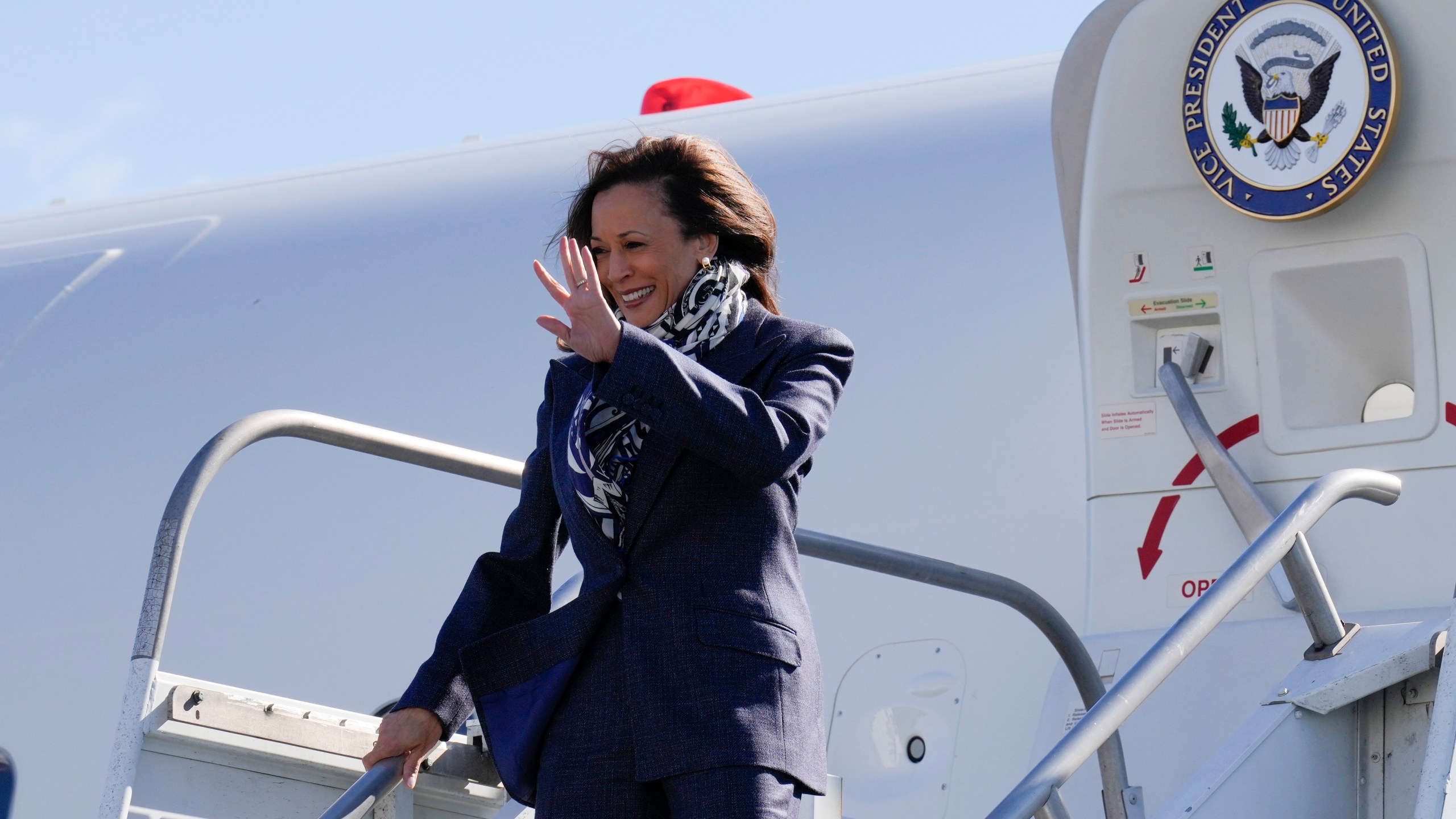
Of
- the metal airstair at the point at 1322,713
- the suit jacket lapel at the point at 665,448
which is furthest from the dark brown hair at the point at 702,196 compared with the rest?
the metal airstair at the point at 1322,713

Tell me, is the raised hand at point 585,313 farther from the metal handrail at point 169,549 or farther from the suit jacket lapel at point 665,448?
the metal handrail at point 169,549

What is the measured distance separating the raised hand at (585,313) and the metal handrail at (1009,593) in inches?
47.9

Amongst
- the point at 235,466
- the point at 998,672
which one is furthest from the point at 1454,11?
the point at 235,466

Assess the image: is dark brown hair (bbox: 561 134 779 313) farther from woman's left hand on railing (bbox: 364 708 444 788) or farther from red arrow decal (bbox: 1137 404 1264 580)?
red arrow decal (bbox: 1137 404 1264 580)

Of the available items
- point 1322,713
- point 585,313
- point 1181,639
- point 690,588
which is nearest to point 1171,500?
point 1322,713

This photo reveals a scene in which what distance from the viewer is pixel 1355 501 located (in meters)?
3.33

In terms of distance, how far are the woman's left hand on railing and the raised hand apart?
55 cm

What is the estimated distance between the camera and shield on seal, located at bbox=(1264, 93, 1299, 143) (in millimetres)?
3359

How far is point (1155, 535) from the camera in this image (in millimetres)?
3506

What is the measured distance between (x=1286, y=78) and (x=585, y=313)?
2259 mm

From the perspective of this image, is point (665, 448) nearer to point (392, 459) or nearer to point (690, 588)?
point (690, 588)

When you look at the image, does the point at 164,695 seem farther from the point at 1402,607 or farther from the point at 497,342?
the point at 497,342

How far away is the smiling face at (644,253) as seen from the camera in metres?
1.83

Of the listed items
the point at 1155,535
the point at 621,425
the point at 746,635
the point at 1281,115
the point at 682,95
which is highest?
the point at 682,95
